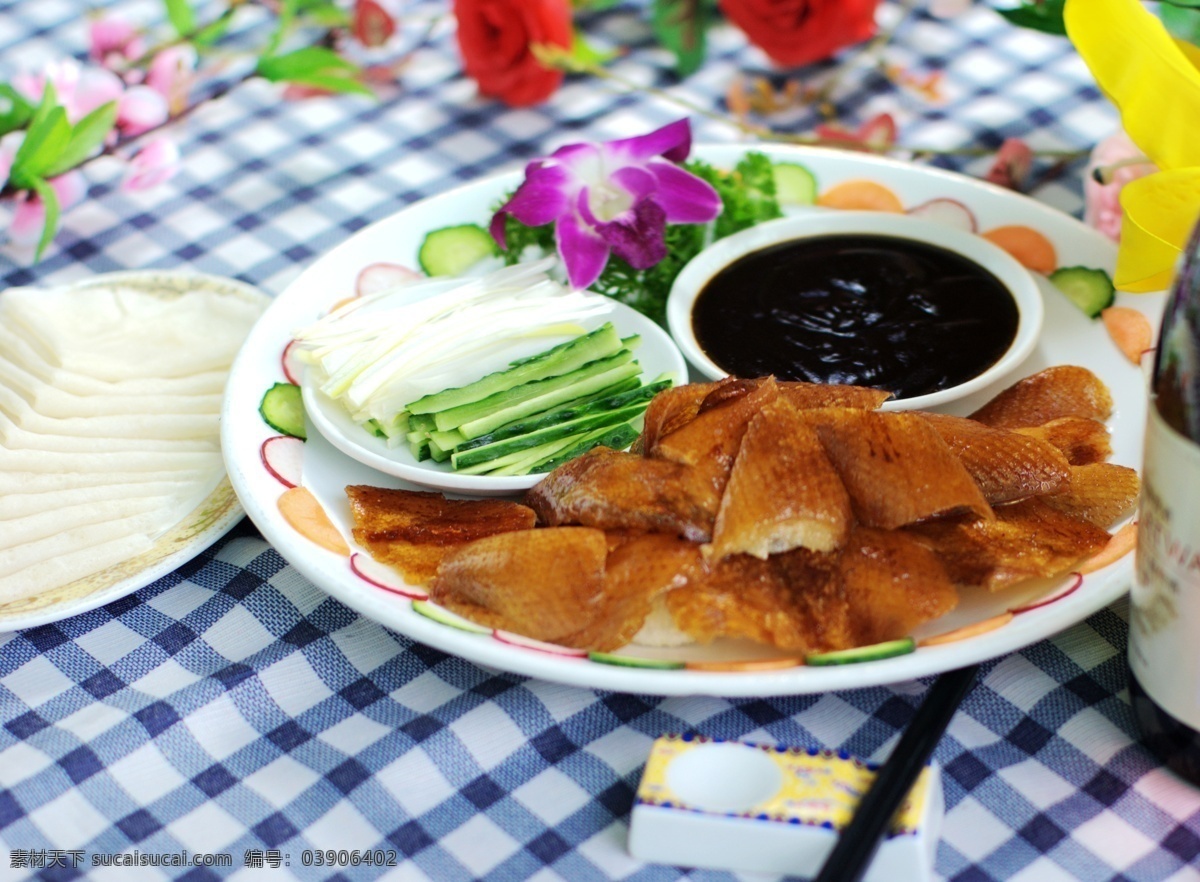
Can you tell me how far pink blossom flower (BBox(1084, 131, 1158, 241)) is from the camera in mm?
2848

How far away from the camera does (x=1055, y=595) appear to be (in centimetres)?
190

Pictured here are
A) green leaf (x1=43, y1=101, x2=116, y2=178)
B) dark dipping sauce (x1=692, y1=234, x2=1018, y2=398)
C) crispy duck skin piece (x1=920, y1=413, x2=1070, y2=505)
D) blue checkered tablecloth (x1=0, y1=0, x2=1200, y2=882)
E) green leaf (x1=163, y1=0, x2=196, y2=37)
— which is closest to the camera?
blue checkered tablecloth (x1=0, y1=0, x2=1200, y2=882)

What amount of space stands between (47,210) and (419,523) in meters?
1.69

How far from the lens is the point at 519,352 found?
8.42 feet

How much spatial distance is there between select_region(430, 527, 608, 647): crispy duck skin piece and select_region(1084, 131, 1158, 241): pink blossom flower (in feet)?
5.47

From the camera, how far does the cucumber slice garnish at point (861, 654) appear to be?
5.86 ft

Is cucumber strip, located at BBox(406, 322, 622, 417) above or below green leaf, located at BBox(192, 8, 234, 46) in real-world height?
below

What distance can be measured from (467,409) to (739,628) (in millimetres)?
826

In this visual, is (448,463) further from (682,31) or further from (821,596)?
(682,31)

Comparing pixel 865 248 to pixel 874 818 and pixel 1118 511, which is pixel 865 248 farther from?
pixel 874 818

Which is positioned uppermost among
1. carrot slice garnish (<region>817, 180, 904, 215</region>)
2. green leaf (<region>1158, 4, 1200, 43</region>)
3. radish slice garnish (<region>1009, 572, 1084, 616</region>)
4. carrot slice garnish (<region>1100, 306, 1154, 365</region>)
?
green leaf (<region>1158, 4, 1200, 43</region>)

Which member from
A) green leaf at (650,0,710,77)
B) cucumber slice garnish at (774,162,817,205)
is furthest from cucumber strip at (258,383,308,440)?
green leaf at (650,0,710,77)

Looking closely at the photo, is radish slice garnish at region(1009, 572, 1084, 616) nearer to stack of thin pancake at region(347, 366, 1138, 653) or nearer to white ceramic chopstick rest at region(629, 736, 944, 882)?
stack of thin pancake at region(347, 366, 1138, 653)

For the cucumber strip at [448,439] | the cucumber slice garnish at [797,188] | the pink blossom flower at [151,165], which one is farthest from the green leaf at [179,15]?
the cucumber strip at [448,439]
